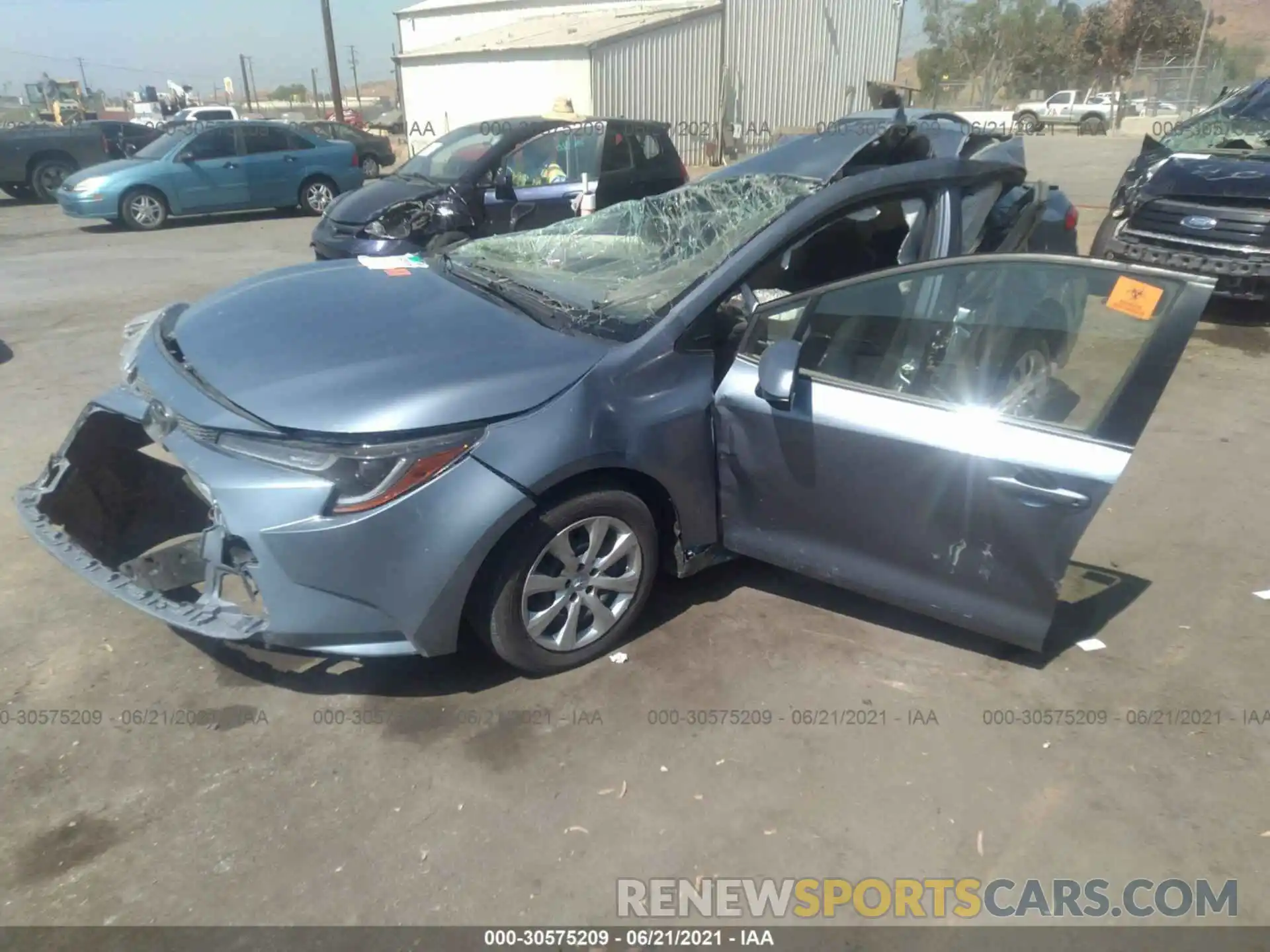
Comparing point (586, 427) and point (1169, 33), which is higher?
point (1169, 33)

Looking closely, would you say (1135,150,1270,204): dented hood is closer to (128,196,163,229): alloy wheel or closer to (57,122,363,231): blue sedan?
(57,122,363,231): blue sedan

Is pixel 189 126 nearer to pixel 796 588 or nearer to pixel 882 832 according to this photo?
pixel 796 588

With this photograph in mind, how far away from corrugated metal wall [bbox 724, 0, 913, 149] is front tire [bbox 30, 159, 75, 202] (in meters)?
15.9

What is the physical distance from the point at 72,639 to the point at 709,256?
9.21 feet

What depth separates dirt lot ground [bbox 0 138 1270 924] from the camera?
7.88 feet

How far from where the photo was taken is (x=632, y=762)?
2791 mm

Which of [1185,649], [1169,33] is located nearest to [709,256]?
[1185,649]

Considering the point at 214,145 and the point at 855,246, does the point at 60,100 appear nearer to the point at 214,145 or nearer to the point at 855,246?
the point at 214,145

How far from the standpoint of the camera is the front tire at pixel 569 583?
2.88m

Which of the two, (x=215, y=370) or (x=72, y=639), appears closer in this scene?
(x=215, y=370)

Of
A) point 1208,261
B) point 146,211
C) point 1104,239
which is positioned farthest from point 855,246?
point 146,211

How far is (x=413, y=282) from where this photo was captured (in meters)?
3.60

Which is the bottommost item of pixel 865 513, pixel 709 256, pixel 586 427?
pixel 865 513

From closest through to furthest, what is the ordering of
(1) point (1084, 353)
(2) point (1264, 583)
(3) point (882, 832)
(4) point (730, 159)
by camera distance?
(3) point (882, 832) → (1) point (1084, 353) → (2) point (1264, 583) → (4) point (730, 159)
